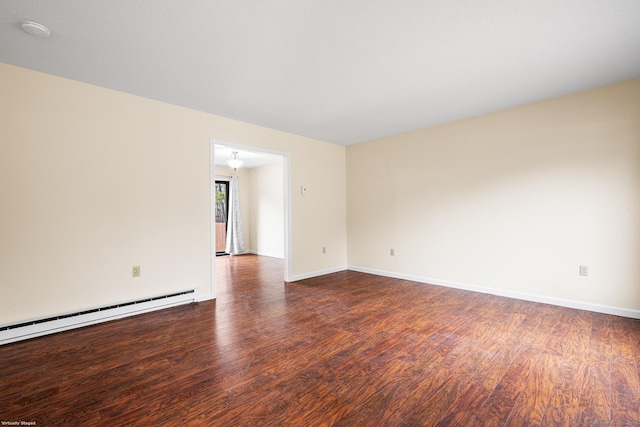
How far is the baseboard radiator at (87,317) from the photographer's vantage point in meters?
2.44

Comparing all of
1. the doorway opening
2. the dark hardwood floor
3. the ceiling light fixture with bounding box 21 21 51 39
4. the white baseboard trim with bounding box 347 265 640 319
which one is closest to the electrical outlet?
the white baseboard trim with bounding box 347 265 640 319

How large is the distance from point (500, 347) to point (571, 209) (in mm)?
1960

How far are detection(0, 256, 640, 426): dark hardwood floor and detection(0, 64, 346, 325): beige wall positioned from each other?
1.48ft

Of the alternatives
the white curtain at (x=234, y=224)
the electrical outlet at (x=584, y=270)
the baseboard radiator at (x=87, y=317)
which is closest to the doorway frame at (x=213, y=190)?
the baseboard radiator at (x=87, y=317)

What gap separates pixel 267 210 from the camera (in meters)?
7.60

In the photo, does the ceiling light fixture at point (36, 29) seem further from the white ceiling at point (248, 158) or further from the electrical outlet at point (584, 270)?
the electrical outlet at point (584, 270)

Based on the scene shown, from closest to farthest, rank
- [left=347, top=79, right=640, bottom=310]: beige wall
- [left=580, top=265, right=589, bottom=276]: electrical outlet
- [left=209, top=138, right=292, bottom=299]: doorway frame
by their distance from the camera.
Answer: [left=347, top=79, right=640, bottom=310]: beige wall → [left=580, top=265, right=589, bottom=276]: electrical outlet → [left=209, top=138, right=292, bottom=299]: doorway frame

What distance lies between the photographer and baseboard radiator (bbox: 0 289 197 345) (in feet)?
8.02

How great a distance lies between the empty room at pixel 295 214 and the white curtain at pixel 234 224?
3.21 meters

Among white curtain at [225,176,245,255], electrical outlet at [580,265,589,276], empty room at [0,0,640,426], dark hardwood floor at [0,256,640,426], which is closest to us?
dark hardwood floor at [0,256,640,426]

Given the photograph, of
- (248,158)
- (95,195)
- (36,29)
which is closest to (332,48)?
(36,29)

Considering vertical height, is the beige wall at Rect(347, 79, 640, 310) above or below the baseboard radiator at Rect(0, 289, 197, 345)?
above

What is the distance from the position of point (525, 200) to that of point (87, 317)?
498cm

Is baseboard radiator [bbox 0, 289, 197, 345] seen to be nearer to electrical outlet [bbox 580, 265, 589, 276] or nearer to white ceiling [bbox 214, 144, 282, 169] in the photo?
white ceiling [bbox 214, 144, 282, 169]
